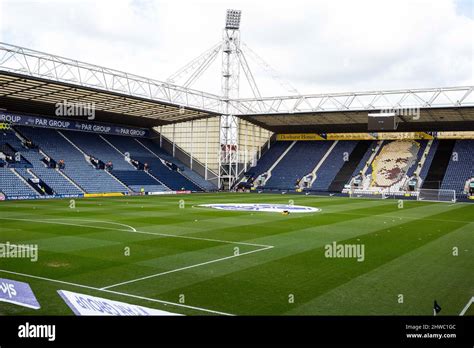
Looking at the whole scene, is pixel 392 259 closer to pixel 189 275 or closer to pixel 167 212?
pixel 189 275

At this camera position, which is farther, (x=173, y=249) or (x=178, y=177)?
(x=178, y=177)

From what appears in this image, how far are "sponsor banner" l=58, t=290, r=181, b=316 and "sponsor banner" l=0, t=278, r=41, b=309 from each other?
2.34 feet

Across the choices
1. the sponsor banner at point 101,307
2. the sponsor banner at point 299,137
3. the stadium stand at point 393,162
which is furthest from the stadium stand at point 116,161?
the sponsor banner at point 101,307

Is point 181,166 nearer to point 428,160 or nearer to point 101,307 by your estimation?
point 428,160

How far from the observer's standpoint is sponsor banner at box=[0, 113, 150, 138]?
54062 millimetres

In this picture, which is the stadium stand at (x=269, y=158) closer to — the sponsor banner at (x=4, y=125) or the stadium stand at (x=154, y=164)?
the stadium stand at (x=154, y=164)

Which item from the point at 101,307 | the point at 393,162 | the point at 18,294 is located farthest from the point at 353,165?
the point at 101,307

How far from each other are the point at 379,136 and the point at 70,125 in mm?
43769

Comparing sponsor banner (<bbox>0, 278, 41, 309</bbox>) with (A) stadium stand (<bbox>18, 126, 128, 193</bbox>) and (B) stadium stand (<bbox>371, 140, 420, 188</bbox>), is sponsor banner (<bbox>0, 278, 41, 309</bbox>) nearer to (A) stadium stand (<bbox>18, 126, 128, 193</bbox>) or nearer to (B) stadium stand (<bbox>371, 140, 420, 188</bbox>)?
(A) stadium stand (<bbox>18, 126, 128, 193</bbox>)

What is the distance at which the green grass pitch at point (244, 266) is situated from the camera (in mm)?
10984

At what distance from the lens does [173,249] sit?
58.2ft
